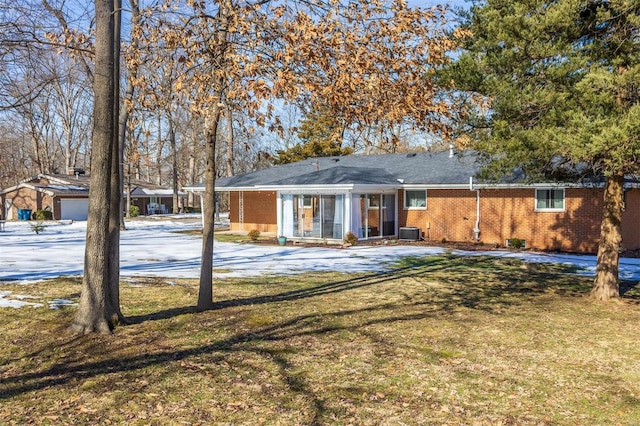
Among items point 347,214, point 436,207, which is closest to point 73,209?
point 347,214

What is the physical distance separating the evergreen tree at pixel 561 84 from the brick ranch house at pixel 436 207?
10050mm

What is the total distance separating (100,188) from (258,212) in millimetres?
20735

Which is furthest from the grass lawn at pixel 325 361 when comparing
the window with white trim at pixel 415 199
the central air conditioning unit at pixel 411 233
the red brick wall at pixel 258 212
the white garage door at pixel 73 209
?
the white garage door at pixel 73 209

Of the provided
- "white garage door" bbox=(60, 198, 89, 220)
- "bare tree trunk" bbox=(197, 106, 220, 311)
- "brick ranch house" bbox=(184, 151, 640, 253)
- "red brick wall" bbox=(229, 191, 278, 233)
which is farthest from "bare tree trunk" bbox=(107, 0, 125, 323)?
"white garage door" bbox=(60, 198, 89, 220)

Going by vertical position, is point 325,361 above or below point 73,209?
below

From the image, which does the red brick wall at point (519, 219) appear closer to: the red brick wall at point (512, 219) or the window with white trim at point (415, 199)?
the red brick wall at point (512, 219)

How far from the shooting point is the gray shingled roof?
23141mm

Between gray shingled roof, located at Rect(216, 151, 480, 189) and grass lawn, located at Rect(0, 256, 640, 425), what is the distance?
12.4m

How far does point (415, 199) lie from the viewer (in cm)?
2423

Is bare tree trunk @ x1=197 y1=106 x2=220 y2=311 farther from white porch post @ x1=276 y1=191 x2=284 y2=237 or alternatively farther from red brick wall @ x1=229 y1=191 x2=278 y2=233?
red brick wall @ x1=229 y1=191 x2=278 y2=233

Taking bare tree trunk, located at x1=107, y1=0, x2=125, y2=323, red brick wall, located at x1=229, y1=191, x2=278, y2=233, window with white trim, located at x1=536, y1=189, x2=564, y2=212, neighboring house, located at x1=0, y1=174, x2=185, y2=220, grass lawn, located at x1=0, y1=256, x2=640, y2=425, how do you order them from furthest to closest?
neighboring house, located at x1=0, y1=174, x2=185, y2=220, red brick wall, located at x1=229, y1=191, x2=278, y2=233, window with white trim, located at x1=536, y1=189, x2=564, y2=212, bare tree trunk, located at x1=107, y1=0, x2=125, y2=323, grass lawn, located at x1=0, y1=256, x2=640, y2=425

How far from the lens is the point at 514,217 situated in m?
21.4

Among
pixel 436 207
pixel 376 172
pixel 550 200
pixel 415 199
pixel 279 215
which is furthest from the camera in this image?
pixel 376 172

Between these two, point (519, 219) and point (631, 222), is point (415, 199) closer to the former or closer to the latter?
point (519, 219)
